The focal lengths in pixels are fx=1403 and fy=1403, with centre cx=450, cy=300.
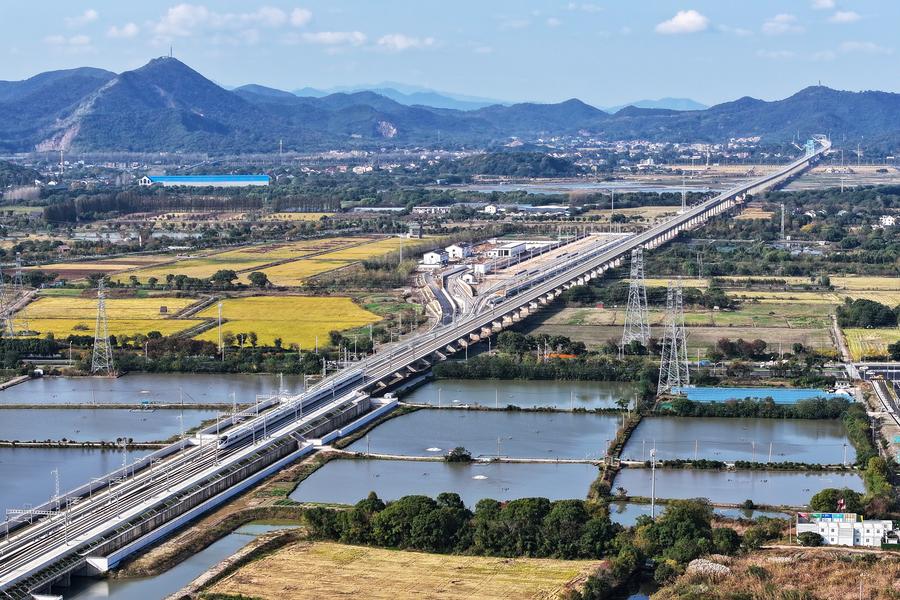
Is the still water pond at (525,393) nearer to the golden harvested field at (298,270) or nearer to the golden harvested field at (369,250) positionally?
the golden harvested field at (298,270)

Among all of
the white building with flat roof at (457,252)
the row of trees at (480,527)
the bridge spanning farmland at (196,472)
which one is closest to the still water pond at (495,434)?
the bridge spanning farmland at (196,472)

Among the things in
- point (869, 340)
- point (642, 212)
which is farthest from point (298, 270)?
point (642, 212)

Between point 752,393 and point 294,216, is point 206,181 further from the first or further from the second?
point 752,393

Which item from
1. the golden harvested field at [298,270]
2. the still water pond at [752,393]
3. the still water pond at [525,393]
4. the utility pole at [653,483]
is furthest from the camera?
the golden harvested field at [298,270]

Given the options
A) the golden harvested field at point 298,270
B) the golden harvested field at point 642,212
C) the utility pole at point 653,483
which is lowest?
the utility pole at point 653,483

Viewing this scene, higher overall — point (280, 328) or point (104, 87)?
point (104, 87)

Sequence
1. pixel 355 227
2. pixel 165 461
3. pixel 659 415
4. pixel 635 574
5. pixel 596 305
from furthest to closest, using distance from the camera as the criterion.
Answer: pixel 355 227, pixel 596 305, pixel 659 415, pixel 165 461, pixel 635 574

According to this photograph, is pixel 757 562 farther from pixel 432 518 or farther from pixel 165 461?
pixel 165 461

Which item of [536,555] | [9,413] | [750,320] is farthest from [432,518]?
[750,320]
